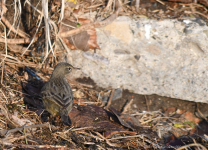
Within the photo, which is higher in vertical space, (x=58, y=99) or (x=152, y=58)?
(x=152, y=58)

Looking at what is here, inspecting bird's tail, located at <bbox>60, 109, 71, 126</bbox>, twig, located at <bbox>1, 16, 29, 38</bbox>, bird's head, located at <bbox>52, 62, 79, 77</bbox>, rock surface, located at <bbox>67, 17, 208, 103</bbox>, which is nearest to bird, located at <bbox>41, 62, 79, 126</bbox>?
bird's tail, located at <bbox>60, 109, 71, 126</bbox>

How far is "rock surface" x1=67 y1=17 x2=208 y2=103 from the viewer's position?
6.41 m

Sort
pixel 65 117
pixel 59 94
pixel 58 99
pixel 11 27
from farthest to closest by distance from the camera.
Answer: pixel 11 27 → pixel 59 94 → pixel 58 99 → pixel 65 117

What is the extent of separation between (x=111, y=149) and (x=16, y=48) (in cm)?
338

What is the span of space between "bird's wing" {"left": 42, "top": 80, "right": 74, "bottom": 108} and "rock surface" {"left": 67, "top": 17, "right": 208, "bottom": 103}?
3.67ft

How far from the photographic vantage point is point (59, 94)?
5.66 m

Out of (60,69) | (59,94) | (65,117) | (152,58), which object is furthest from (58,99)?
(152,58)

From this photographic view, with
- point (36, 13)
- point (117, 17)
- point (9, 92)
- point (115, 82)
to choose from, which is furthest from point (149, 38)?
point (9, 92)

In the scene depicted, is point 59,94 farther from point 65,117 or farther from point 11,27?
point 11,27

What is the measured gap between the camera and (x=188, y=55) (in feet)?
21.2

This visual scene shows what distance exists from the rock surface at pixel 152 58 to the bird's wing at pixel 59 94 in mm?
1117

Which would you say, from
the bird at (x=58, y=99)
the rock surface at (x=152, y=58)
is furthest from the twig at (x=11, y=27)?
the bird at (x=58, y=99)

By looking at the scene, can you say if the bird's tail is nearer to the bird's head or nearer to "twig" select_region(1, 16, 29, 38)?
the bird's head

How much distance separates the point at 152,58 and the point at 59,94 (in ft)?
7.49
